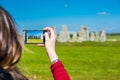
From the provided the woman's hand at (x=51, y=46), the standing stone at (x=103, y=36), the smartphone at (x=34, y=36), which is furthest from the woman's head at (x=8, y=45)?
the standing stone at (x=103, y=36)

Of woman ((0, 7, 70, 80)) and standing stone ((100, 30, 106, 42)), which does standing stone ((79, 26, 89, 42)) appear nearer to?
standing stone ((100, 30, 106, 42))

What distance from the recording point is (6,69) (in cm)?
192

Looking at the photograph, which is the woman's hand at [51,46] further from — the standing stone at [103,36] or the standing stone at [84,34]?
the standing stone at [103,36]

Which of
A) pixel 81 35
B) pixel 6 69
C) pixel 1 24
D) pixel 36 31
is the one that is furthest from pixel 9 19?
pixel 81 35

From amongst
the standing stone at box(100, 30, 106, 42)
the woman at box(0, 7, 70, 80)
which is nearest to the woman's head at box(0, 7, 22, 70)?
the woman at box(0, 7, 70, 80)

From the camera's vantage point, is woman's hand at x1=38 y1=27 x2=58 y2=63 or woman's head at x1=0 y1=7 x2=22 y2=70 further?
woman's hand at x1=38 y1=27 x2=58 y2=63

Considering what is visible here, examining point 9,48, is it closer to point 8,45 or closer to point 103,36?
point 8,45

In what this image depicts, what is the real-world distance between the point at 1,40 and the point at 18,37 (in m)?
0.15

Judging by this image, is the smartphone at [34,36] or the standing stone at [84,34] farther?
the standing stone at [84,34]

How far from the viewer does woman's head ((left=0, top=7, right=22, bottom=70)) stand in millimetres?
1895

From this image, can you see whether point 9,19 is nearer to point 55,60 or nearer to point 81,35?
point 55,60

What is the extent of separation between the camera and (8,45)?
6.24 feet

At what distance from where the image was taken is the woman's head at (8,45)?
1895 millimetres

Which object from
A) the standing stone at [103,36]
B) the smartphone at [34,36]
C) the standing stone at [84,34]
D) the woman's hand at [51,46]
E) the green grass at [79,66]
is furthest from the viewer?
the standing stone at [103,36]
